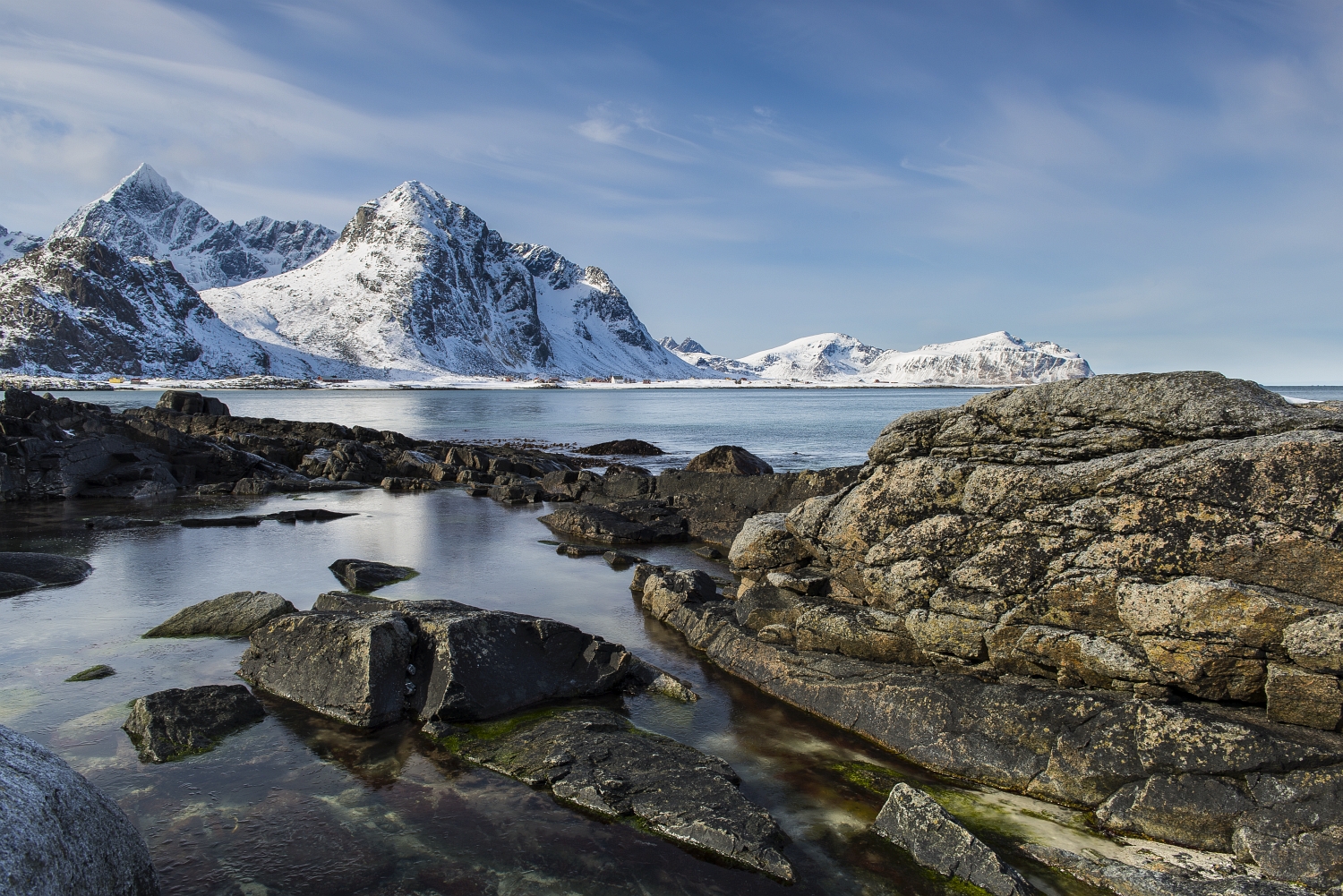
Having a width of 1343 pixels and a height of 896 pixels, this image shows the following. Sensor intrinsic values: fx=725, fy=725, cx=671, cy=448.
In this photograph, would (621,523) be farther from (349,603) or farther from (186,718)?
(186,718)

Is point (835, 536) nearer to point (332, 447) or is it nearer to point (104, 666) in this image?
point (104, 666)

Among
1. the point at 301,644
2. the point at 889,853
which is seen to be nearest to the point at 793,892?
the point at 889,853

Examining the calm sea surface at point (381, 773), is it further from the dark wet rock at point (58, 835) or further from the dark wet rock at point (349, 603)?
the dark wet rock at point (349, 603)

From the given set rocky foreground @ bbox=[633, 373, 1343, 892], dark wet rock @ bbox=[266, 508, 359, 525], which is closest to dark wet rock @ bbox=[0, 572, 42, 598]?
dark wet rock @ bbox=[266, 508, 359, 525]

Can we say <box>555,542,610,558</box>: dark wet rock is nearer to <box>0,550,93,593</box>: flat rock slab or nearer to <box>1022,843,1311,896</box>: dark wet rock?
<box>0,550,93,593</box>: flat rock slab

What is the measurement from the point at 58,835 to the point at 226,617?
25.8 feet

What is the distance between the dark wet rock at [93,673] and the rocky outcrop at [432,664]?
1.60 m

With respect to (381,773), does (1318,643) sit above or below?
above

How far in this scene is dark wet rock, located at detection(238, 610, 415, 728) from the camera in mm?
8242

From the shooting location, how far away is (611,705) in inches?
360

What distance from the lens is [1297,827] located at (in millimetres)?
5785

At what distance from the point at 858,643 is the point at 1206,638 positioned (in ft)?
12.1

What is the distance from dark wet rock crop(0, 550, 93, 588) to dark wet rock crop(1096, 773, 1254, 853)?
668 inches

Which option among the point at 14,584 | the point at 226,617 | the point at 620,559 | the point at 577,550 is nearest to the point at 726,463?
the point at 577,550
